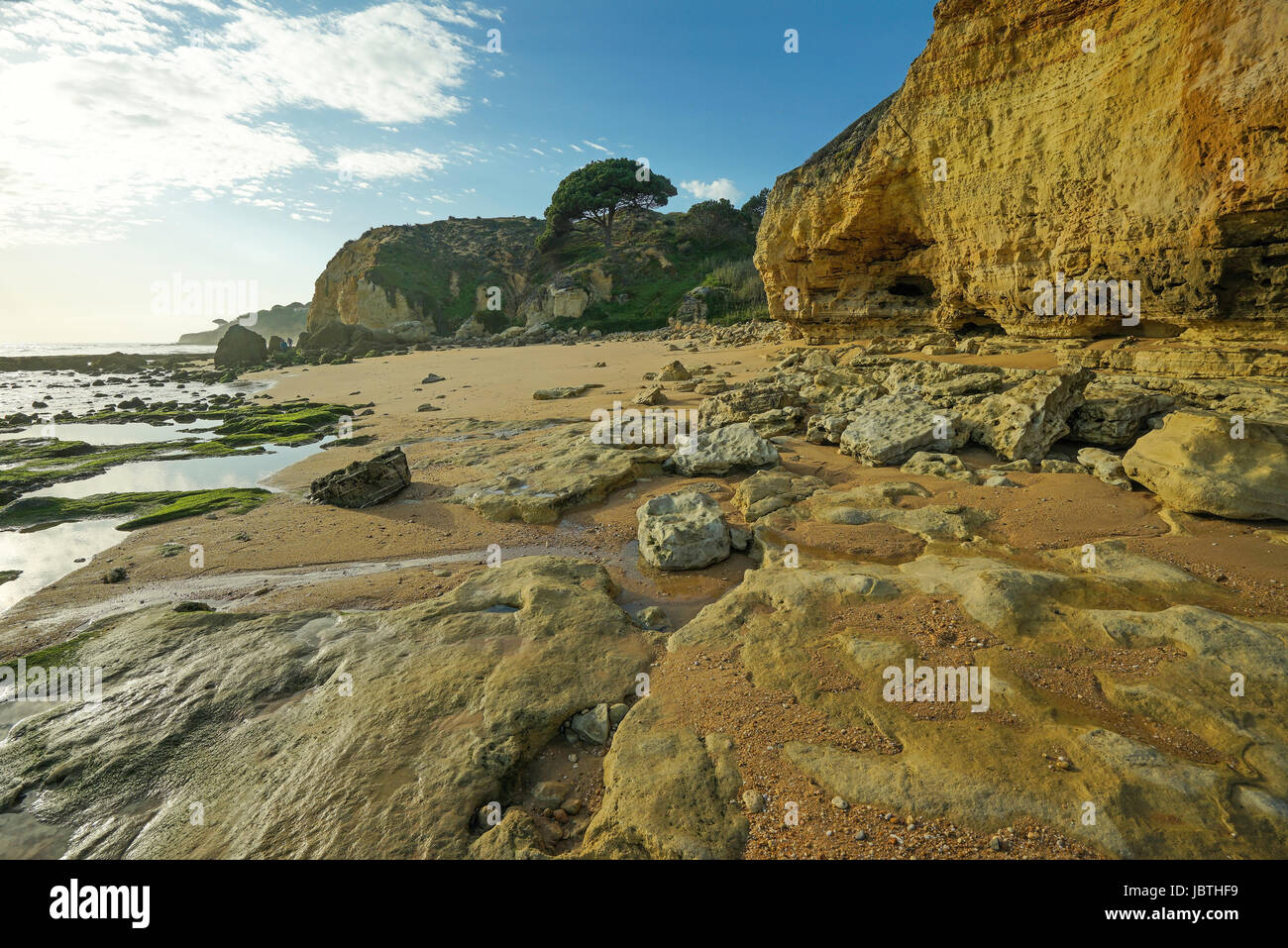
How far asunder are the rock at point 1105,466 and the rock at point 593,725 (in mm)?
7073

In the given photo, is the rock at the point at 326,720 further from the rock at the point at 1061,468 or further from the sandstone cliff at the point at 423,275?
the sandstone cliff at the point at 423,275

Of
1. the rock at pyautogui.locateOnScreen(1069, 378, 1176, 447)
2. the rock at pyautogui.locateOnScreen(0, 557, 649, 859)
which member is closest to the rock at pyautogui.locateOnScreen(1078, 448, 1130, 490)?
the rock at pyautogui.locateOnScreen(1069, 378, 1176, 447)

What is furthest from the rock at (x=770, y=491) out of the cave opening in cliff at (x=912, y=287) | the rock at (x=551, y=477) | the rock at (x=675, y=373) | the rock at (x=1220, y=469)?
the cave opening in cliff at (x=912, y=287)

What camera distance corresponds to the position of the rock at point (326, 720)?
3.23m

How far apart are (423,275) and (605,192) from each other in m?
23.0

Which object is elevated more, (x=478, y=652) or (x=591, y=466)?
(x=591, y=466)

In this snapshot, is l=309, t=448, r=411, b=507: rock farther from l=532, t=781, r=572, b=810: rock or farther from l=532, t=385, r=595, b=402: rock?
l=532, t=385, r=595, b=402: rock

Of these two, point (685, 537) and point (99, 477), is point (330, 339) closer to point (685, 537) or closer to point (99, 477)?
point (99, 477)

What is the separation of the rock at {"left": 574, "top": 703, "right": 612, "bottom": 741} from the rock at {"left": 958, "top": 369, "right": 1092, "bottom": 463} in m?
7.44

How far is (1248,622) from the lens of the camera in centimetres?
390
